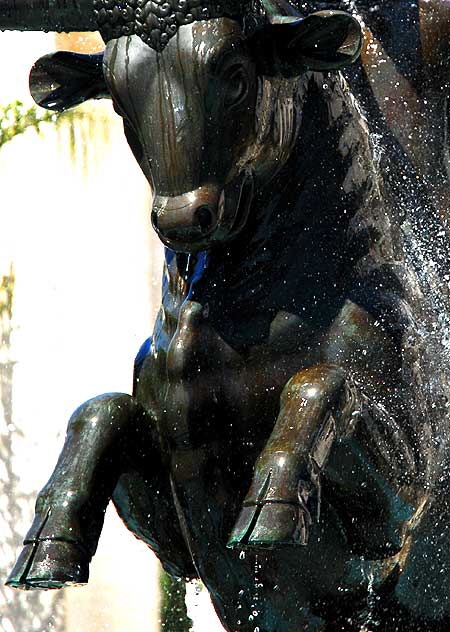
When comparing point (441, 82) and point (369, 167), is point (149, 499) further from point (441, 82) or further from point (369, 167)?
point (441, 82)

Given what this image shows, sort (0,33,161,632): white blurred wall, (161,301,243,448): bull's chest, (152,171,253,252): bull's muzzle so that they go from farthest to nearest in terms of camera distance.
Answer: (0,33,161,632): white blurred wall, (161,301,243,448): bull's chest, (152,171,253,252): bull's muzzle

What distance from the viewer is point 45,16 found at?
331 cm

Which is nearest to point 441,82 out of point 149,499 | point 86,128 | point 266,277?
point 266,277

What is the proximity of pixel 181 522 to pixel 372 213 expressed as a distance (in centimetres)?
64

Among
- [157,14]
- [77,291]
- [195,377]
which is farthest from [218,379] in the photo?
[77,291]

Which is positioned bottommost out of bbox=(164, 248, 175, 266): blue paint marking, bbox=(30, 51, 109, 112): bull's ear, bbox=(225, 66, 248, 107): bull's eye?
bbox=(164, 248, 175, 266): blue paint marking

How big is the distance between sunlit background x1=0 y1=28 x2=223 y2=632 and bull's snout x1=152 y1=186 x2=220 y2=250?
2213 mm

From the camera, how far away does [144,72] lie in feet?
10.4

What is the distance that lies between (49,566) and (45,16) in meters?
0.91

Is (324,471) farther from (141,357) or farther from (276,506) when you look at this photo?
(141,357)

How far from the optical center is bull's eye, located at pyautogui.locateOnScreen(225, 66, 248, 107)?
3.19 meters

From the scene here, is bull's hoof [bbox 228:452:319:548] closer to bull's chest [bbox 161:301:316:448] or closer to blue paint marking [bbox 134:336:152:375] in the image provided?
bull's chest [bbox 161:301:316:448]

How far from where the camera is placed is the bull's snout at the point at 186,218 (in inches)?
121

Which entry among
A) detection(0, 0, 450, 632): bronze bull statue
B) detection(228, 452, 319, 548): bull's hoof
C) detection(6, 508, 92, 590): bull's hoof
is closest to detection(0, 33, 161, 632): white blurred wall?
detection(0, 0, 450, 632): bronze bull statue
